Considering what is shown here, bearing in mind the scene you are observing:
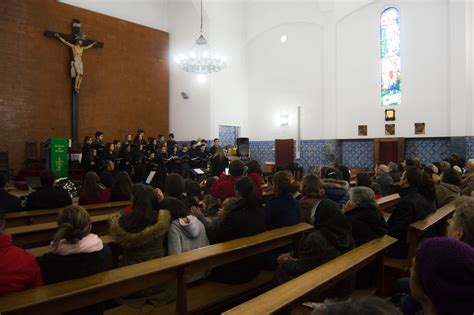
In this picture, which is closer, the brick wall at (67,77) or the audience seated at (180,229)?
the audience seated at (180,229)

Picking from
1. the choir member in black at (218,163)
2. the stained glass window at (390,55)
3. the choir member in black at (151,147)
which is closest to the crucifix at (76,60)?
the choir member in black at (151,147)

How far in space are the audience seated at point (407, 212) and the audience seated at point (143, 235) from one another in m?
2.29

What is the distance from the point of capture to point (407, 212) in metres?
3.79

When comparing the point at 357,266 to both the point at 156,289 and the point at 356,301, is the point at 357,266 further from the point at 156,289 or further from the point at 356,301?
the point at 356,301

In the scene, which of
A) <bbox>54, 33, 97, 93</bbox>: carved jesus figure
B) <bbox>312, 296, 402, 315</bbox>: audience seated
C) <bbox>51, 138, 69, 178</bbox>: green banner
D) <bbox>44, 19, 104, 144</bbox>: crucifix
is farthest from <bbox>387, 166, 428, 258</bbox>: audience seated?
<bbox>54, 33, 97, 93</bbox>: carved jesus figure

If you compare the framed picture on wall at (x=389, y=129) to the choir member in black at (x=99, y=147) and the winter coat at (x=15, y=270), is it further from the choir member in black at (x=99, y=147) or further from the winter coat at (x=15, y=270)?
the winter coat at (x=15, y=270)

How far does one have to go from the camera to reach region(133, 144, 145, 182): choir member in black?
1152cm

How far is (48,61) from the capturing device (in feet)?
39.5

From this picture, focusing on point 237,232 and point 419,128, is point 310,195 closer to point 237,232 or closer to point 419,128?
point 237,232

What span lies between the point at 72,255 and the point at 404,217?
3106 millimetres

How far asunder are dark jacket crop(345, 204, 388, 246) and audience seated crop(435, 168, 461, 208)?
2370 millimetres

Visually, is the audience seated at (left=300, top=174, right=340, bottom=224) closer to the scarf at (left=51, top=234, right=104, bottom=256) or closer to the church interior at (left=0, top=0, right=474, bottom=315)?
the church interior at (left=0, top=0, right=474, bottom=315)

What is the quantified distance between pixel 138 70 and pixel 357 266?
529 inches

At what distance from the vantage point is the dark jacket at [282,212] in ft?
12.5
